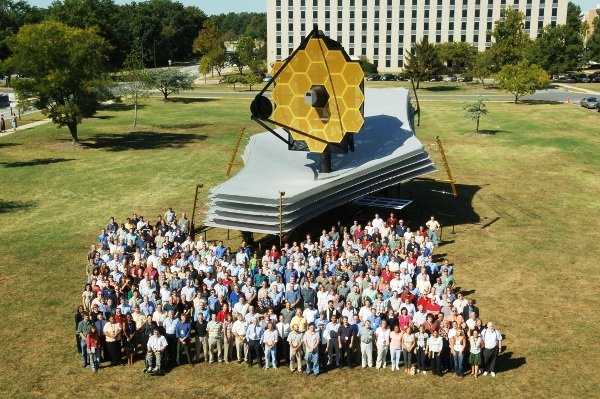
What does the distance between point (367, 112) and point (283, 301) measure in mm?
18217

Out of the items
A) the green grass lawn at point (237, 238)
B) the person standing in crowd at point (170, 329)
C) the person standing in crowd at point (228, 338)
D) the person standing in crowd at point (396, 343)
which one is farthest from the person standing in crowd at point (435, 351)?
the person standing in crowd at point (170, 329)

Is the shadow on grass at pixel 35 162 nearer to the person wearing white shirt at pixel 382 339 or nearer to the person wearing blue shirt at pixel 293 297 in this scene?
the person wearing blue shirt at pixel 293 297

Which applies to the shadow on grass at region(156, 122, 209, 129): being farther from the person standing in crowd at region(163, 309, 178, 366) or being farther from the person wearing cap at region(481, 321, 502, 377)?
the person wearing cap at region(481, 321, 502, 377)

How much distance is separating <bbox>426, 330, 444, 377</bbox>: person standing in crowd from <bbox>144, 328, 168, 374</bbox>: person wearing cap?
731cm

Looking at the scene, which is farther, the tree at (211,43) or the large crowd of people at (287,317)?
the tree at (211,43)

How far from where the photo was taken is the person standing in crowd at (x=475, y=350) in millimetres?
16266

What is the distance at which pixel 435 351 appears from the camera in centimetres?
1658

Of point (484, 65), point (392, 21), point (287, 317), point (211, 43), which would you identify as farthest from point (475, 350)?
point (392, 21)

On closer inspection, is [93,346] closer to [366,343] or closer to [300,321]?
[300,321]

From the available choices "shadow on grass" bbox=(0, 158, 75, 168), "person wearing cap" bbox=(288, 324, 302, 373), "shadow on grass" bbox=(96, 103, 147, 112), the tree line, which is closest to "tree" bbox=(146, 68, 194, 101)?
"shadow on grass" bbox=(96, 103, 147, 112)

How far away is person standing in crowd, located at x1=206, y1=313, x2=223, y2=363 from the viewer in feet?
56.9

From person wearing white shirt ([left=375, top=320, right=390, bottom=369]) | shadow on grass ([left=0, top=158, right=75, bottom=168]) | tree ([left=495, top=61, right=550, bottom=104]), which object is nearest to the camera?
person wearing white shirt ([left=375, top=320, right=390, bottom=369])

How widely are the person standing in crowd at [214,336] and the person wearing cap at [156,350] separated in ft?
4.16

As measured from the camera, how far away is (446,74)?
117375mm
